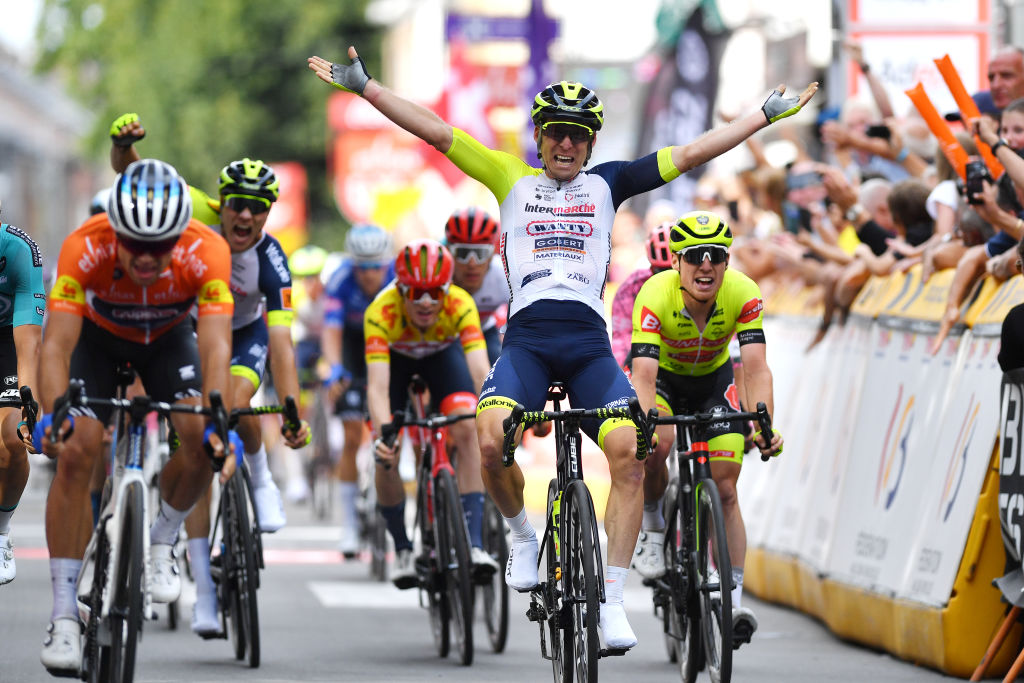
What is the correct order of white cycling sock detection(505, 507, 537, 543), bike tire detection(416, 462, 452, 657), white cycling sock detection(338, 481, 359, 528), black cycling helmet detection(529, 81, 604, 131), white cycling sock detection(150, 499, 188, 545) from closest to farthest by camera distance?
black cycling helmet detection(529, 81, 604, 131), white cycling sock detection(505, 507, 537, 543), white cycling sock detection(150, 499, 188, 545), bike tire detection(416, 462, 452, 657), white cycling sock detection(338, 481, 359, 528)

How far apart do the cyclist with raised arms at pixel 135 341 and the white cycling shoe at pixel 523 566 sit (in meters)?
1.39

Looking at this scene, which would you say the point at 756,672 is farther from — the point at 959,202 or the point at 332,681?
the point at 959,202

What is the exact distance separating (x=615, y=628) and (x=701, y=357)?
2.39 m

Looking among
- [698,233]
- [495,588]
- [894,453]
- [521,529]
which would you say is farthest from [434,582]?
[894,453]

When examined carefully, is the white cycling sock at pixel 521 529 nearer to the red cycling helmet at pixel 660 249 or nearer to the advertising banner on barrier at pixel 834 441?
the red cycling helmet at pixel 660 249

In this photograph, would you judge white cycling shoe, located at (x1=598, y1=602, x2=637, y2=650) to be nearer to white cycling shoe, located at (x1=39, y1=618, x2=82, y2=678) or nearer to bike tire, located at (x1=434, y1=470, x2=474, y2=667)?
white cycling shoe, located at (x1=39, y1=618, x2=82, y2=678)

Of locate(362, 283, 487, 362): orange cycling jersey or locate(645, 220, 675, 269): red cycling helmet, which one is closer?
locate(645, 220, 675, 269): red cycling helmet

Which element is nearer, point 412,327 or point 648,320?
point 648,320

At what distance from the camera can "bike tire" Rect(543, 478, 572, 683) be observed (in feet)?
26.7

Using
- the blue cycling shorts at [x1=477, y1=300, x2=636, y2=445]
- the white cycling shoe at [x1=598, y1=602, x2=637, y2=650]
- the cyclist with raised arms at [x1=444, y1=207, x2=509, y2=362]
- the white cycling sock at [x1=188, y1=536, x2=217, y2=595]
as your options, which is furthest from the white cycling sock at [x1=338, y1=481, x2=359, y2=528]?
the white cycling shoe at [x1=598, y1=602, x2=637, y2=650]

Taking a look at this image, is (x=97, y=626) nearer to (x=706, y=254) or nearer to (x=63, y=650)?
(x=63, y=650)

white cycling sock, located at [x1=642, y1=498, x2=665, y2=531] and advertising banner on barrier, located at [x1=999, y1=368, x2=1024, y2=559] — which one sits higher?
advertising banner on barrier, located at [x1=999, y1=368, x2=1024, y2=559]

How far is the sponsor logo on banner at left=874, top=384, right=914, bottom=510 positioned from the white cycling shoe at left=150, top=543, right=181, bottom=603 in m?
3.96

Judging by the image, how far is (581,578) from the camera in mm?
8008
